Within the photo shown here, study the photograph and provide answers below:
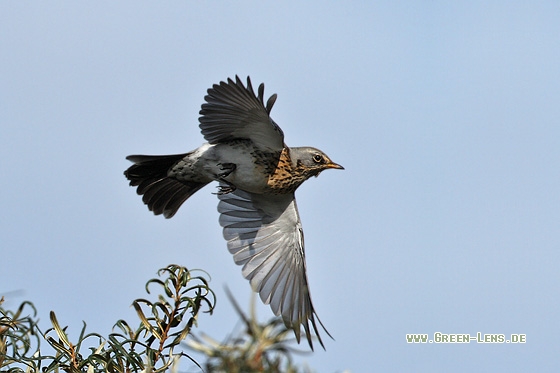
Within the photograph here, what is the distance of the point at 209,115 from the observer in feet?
21.6

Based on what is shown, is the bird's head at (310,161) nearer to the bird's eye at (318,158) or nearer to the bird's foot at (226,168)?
the bird's eye at (318,158)

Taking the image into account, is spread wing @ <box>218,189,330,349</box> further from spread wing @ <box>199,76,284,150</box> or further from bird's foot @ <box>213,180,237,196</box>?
spread wing @ <box>199,76,284,150</box>

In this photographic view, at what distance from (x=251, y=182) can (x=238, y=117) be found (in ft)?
1.98

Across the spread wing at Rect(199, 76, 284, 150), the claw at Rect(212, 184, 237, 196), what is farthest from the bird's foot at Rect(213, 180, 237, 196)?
the spread wing at Rect(199, 76, 284, 150)

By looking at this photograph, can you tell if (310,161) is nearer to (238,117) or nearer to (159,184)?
(238,117)

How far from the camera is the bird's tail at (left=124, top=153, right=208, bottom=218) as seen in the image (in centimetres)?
717

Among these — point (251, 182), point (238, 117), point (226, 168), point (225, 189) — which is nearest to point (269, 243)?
point (225, 189)

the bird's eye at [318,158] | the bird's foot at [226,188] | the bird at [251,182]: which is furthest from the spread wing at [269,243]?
the bird's eye at [318,158]

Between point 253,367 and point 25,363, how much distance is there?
142 centimetres

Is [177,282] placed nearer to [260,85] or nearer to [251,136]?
[260,85]

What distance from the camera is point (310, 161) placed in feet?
23.3

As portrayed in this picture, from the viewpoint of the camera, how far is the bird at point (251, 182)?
6504 millimetres

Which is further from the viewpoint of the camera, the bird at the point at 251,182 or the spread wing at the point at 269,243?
the spread wing at the point at 269,243

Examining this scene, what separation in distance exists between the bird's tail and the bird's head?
1.03 m
